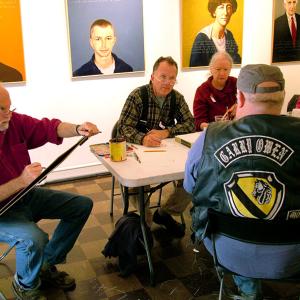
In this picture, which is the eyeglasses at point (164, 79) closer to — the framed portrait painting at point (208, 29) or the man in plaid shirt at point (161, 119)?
the man in plaid shirt at point (161, 119)

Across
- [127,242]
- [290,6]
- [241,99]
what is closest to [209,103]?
[127,242]

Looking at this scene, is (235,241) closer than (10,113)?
Yes

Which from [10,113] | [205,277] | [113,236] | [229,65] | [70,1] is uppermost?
[70,1]

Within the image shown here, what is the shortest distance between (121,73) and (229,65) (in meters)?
1.31

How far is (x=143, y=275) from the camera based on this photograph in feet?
7.52

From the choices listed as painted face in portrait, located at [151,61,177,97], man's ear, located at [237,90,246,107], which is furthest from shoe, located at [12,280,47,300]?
painted face in portrait, located at [151,61,177,97]

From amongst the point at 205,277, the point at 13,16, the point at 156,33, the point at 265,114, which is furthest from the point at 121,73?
the point at 265,114

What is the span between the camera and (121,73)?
3898mm

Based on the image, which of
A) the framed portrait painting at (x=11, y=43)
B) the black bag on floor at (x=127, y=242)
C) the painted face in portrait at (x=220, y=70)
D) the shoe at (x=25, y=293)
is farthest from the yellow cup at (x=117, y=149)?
the framed portrait painting at (x=11, y=43)

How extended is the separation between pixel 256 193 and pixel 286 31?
3.98 metres

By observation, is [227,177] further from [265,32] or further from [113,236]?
[265,32]

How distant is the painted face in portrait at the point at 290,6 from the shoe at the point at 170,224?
3.19m

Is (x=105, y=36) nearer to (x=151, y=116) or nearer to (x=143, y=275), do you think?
(x=151, y=116)

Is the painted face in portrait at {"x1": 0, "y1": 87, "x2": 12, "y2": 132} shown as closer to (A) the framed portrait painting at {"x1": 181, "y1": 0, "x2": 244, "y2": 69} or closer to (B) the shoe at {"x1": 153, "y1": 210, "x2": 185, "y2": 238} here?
(B) the shoe at {"x1": 153, "y1": 210, "x2": 185, "y2": 238}
